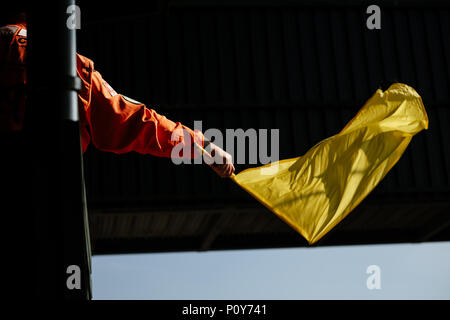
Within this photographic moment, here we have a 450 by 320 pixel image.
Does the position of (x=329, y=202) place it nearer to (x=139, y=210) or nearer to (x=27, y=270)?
(x=27, y=270)

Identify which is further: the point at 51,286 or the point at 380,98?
the point at 380,98

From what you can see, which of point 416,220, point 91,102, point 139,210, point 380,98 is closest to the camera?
point 91,102

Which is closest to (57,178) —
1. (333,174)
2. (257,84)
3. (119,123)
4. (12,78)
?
(12,78)

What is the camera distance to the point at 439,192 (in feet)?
41.0

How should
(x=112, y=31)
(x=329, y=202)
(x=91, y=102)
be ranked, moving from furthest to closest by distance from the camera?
1. (x=112, y=31)
2. (x=329, y=202)
3. (x=91, y=102)

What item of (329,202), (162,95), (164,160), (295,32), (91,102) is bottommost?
(329,202)

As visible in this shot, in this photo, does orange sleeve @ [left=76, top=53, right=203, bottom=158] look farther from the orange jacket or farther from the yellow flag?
the yellow flag

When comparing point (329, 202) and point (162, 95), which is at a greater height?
point (162, 95)

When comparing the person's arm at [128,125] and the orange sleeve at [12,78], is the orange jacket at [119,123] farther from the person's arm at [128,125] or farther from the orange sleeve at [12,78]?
the orange sleeve at [12,78]

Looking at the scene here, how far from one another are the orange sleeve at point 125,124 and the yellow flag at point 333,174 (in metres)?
0.84

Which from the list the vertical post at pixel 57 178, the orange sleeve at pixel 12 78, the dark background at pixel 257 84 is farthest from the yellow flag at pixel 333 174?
the dark background at pixel 257 84

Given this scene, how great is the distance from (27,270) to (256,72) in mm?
11722

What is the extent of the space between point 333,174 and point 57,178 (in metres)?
2.34

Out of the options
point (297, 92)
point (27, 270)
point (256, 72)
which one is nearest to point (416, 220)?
point (297, 92)
